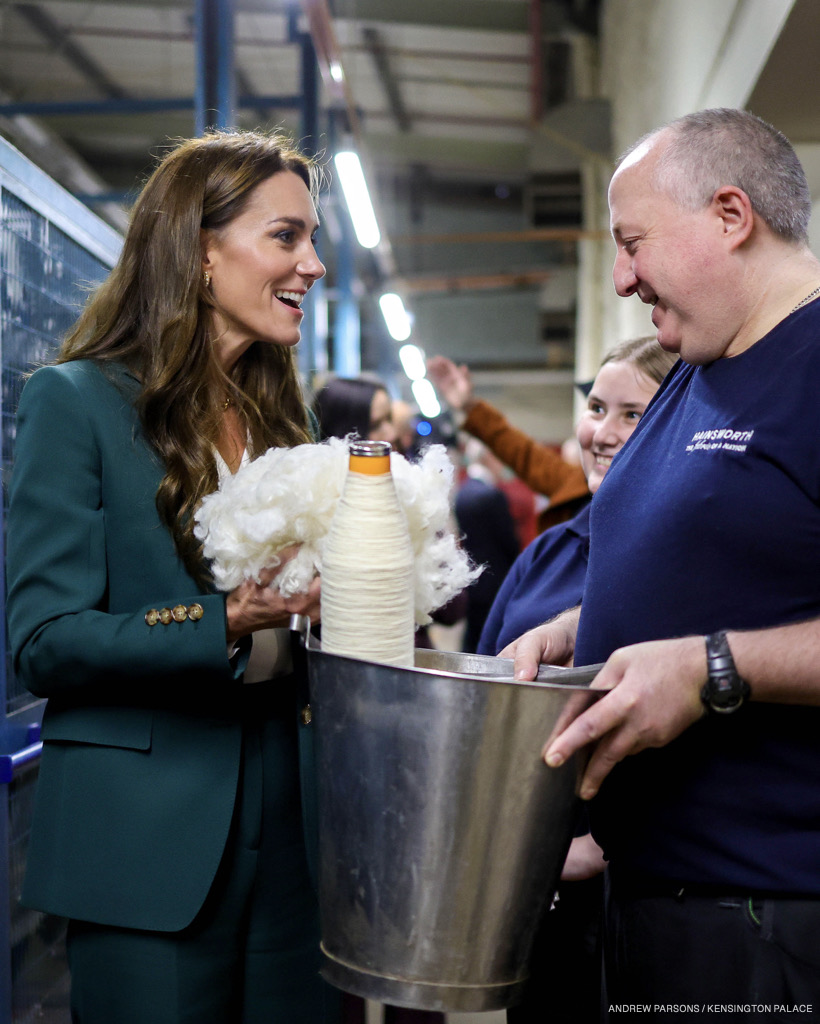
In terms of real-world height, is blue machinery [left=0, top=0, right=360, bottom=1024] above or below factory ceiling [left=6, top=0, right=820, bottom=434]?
below

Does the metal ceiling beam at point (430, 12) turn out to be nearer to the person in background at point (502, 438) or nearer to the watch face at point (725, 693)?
the person in background at point (502, 438)

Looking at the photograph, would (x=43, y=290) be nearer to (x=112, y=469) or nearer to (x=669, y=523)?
(x=112, y=469)

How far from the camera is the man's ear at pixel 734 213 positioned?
1.26 metres

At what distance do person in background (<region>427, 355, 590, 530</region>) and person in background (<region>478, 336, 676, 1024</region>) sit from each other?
4.06 ft

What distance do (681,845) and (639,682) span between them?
296mm

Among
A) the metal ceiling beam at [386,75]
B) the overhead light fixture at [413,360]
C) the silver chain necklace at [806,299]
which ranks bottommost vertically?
the silver chain necklace at [806,299]

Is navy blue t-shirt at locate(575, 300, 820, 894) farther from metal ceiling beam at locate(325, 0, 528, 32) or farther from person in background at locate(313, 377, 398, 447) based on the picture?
metal ceiling beam at locate(325, 0, 528, 32)

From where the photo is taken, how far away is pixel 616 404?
2.13 meters

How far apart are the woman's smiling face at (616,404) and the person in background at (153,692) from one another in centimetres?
92

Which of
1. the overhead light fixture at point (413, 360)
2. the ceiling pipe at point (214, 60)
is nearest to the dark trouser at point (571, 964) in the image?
the ceiling pipe at point (214, 60)

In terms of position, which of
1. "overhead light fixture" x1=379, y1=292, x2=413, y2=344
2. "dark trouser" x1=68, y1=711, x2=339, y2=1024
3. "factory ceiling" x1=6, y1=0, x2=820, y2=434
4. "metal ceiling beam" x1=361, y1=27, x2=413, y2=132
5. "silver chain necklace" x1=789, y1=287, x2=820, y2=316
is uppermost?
"metal ceiling beam" x1=361, y1=27, x2=413, y2=132

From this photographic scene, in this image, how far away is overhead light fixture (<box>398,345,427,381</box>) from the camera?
33.4 feet

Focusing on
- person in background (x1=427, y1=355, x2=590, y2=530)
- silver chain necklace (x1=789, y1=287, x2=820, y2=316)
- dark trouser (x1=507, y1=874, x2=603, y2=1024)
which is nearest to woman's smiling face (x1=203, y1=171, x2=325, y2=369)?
silver chain necklace (x1=789, y1=287, x2=820, y2=316)

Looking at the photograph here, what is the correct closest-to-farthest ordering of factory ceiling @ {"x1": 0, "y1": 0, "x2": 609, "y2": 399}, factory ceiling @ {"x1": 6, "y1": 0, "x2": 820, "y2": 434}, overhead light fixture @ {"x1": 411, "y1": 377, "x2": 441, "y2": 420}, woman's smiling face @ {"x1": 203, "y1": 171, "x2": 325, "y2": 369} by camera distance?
woman's smiling face @ {"x1": 203, "y1": 171, "x2": 325, "y2": 369} < factory ceiling @ {"x1": 6, "y1": 0, "x2": 820, "y2": 434} < factory ceiling @ {"x1": 0, "y1": 0, "x2": 609, "y2": 399} < overhead light fixture @ {"x1": 411, "y1": 377, "x2": 441, "y2": 420}
